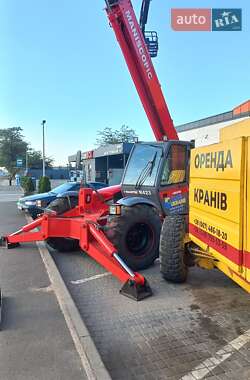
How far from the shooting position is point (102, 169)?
36.5 m

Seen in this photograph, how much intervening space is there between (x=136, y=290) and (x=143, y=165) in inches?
122

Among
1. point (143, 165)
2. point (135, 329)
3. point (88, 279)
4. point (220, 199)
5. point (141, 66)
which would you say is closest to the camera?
point (220, 199)

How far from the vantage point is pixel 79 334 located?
3.81 metres

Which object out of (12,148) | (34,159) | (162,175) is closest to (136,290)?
(162,175)

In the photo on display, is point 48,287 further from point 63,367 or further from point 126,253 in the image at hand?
point 63,367

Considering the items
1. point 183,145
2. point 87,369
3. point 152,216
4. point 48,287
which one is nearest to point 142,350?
point 87,369

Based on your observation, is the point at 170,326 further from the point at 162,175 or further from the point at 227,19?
the point at 227,19

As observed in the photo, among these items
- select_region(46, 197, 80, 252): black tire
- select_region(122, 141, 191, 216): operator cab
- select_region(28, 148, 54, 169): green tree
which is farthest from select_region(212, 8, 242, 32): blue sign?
select_region(28, 148, 54, 169): green tree

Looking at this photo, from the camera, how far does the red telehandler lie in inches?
227

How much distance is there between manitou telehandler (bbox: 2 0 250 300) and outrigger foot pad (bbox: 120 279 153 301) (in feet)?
0.04

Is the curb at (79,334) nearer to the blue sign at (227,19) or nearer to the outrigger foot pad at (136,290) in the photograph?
the outrigger foot pad at (136,290)

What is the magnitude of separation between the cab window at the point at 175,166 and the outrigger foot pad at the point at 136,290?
2.51 m

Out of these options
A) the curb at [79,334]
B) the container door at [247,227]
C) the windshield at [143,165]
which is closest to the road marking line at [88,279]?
the curb at [79,334]

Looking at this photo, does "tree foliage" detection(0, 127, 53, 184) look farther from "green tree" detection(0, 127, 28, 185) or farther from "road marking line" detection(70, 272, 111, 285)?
"road marking line" detection(70, 272, 111, 285)
